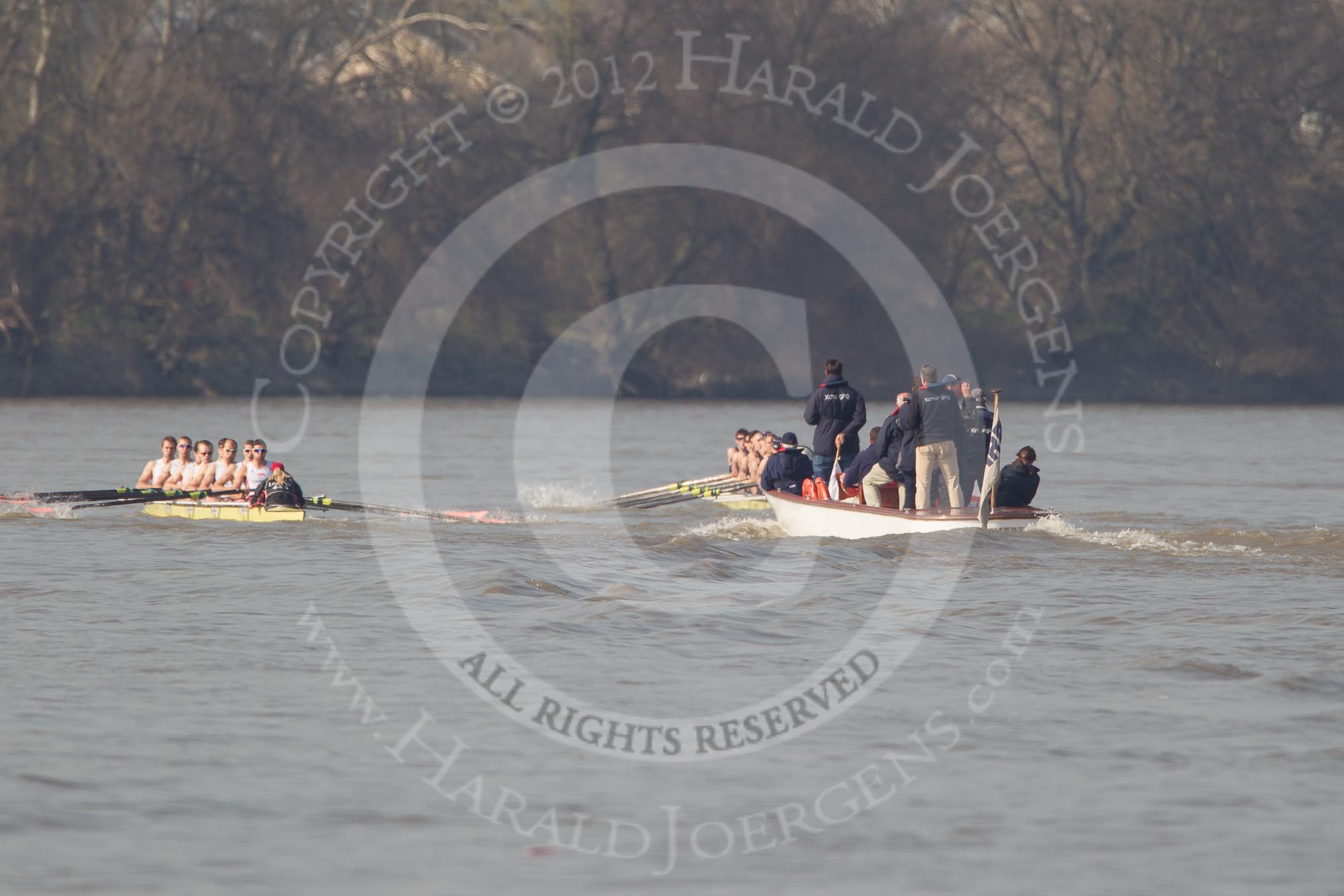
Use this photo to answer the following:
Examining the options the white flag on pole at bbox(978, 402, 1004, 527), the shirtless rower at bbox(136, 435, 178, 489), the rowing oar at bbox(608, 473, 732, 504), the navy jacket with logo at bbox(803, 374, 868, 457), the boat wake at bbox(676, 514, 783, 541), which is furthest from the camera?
the rowing oar at bbox(608, 473, 732, 504)

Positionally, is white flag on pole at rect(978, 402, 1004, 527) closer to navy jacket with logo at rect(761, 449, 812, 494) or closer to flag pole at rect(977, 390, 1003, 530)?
flag pole at rect(977, 390, 1003, 530)

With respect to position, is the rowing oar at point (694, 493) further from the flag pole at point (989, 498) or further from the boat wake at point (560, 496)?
the flag pole at point (989, 498)

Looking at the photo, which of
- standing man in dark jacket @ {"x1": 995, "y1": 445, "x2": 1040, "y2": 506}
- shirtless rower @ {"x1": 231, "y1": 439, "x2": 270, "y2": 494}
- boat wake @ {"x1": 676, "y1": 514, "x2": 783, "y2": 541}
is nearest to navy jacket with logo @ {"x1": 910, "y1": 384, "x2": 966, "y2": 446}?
standing man in dark jacket @ {"x1": 995, "y1": 445, "x2": 1040, "y2": 506}

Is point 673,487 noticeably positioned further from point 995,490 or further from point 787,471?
point 995,490

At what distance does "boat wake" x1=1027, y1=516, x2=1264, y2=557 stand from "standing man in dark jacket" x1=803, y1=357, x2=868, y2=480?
252 cm

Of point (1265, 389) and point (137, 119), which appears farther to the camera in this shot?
point (1265, 389)

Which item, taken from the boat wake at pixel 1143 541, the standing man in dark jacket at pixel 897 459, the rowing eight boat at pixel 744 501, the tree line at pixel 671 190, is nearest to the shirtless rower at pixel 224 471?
the rowing eight boat at pixel 744 501

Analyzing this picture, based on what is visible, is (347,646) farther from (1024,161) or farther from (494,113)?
(1024,161)

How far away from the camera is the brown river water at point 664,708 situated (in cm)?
913

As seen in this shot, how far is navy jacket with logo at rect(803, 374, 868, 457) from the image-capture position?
2184cm

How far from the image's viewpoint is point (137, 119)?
5031 centimetres

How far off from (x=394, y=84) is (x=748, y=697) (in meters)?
43.0

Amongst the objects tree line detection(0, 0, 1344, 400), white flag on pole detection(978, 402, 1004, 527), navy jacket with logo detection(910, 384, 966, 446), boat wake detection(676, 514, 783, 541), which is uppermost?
tree line detection(0, 0, 1344, 400)

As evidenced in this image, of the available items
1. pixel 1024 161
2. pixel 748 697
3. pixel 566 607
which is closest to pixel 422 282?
pixel 1024 161
